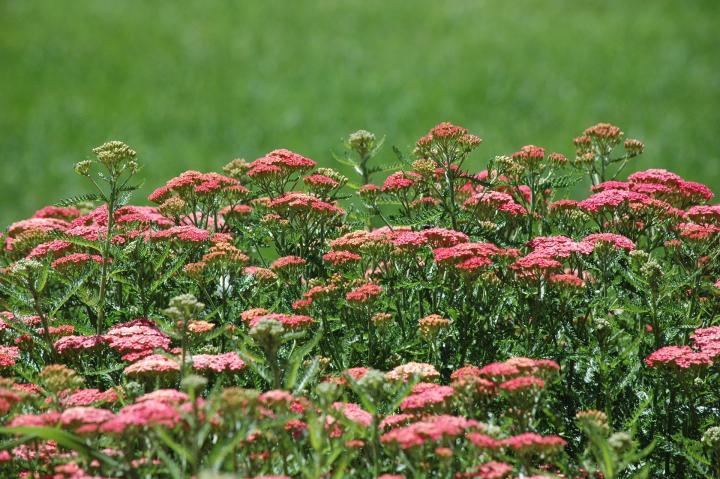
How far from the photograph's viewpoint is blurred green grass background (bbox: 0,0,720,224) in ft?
62.3

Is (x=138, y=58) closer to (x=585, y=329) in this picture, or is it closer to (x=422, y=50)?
(x=422, y=50)

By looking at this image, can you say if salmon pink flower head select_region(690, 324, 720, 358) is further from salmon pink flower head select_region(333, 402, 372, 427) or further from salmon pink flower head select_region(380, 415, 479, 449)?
salmon pink flower head select_region(333, 402, 372, 427)

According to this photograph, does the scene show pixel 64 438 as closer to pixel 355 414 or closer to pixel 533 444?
pixel 355 414

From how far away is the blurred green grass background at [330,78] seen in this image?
62.3 ft

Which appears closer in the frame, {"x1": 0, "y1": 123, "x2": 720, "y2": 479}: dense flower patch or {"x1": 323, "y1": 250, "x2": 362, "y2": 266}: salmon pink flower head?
{"x1": 0, "y1": 123, "x2": 720, "y2": 479}: dense flower patch

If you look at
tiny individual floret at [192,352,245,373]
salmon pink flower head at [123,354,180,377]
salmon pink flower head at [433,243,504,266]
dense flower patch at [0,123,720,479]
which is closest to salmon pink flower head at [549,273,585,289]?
dense flower patch at [0,123,720,479]

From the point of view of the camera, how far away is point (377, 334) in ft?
15.6

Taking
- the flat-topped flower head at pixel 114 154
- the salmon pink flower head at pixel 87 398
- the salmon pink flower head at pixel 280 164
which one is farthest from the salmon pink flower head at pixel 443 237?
the salmon pink flower head at pixel 87 398

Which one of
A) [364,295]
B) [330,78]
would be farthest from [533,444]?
[330,78]

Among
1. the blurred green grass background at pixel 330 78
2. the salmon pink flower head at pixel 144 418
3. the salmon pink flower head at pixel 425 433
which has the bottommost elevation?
the salmon pink flower head at pixel 425 433

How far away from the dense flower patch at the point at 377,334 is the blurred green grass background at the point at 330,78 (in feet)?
41.9

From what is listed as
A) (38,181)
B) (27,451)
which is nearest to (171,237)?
(27,451)

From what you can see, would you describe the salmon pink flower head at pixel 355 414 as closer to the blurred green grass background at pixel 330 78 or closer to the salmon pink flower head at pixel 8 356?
the salmon pink flower head at pixel 8 356

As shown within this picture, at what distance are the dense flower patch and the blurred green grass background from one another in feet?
41.9
